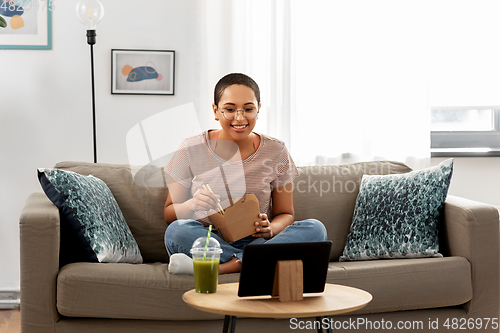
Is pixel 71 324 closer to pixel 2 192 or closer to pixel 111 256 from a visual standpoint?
pixel 111 256

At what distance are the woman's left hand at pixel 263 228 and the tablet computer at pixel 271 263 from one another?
0.43 m

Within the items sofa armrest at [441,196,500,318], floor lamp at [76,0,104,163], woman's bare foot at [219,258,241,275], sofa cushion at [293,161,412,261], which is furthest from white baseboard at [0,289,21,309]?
sofa armrest at [441,196,500,318]

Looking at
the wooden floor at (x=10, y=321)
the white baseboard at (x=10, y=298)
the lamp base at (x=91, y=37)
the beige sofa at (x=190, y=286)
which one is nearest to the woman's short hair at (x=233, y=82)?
the beige sofa at (x=190, y=286)

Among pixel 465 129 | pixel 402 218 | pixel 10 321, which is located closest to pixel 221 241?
pixel 402 218

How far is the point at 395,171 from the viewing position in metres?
2.34

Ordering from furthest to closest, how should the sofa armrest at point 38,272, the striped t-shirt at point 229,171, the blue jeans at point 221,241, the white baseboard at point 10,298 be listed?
1. the white baseboard at point 10,298
2. the striped t-shirt at point 229,171
3. the blue jeans at point 221,241
4. the sofa armrest at point 38,272

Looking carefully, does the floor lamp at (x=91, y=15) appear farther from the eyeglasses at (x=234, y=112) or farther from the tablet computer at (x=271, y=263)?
the tablet computer at (x=271, y=263)

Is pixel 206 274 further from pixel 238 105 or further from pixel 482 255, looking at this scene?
pixel 482 255

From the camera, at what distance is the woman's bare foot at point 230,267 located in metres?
1.74

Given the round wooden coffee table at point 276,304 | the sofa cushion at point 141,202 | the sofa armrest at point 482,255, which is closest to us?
the round wooden coffee table at point 276,304

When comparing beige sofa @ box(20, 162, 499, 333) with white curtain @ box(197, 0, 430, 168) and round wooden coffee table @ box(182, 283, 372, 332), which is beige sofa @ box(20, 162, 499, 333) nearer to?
round wooden coffee table @ box(182, 283, 372, 332)

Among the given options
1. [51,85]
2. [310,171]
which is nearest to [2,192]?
[51,85]

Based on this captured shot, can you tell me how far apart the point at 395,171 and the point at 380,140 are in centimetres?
35

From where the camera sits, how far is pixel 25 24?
2.63 meters
